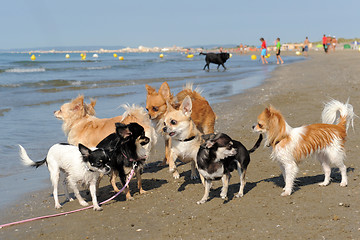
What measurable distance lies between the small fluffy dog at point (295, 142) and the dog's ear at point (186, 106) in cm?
103

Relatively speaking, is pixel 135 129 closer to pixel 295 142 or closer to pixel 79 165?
pixel 79 165

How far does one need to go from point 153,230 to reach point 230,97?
36.4 ft

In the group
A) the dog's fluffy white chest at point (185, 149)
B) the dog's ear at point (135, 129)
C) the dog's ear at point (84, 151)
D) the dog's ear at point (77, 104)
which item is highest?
the dog's ear at point (77, 104)

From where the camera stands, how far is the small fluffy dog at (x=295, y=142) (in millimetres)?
5301

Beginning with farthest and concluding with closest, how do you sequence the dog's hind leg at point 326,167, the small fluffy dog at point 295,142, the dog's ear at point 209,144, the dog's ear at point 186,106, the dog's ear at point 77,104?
1. the dog's ear at point 77,104
2. the dog's ear at point 186,106
3. the dog's hind leg at point 326,167
4. the small fluffy dog at point 295,142
5. the dog's ear at point 209,144

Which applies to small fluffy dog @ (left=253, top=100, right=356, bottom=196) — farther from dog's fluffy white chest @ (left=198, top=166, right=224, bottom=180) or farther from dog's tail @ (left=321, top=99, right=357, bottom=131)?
dog's fluffy white chest @ (left=198, top=166, right=224, bottom=180)

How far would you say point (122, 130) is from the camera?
5445 mm

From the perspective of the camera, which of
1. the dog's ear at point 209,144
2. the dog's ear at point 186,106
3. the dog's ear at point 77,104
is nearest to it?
the dog's ear at point 209,144

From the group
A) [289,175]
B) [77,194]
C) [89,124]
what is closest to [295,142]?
[289,175]

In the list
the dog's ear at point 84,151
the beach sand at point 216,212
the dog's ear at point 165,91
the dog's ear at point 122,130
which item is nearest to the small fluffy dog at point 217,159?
the beach sand at point 216,212

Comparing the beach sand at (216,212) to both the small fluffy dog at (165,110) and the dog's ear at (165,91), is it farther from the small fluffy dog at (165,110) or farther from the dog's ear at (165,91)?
the dog's ear at (165,91)

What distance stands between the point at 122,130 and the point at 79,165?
737mm

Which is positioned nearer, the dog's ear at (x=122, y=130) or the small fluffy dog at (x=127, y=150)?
the dog's ear at (x=122, y=130)

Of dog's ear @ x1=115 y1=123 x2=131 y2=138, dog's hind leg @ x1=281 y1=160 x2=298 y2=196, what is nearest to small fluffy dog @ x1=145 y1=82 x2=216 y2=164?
dog's ear @ x1=115 y1=123 x2=131 y2=138
